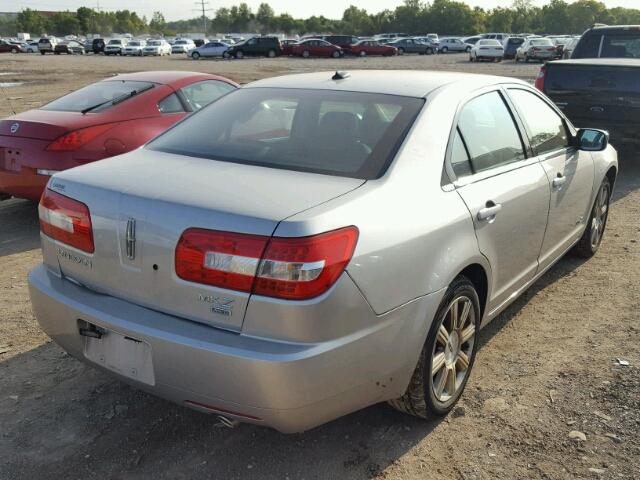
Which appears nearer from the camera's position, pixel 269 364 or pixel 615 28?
pixel 269 364

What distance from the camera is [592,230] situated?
5246 mm

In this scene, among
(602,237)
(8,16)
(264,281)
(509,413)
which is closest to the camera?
(264,281)

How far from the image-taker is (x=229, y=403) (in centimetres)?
237

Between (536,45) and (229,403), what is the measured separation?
1734 inches

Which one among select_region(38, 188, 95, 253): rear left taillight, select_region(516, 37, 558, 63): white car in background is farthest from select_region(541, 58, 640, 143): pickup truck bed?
select_region(516, 37, 558, 63): white car in background

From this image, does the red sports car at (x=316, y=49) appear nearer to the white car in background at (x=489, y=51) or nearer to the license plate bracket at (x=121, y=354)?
the white car in background at (x=489, y=51)

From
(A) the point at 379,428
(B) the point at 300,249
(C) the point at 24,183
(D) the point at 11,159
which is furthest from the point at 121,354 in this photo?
(D) the point at 11,159

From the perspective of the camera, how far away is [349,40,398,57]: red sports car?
52.9 meters

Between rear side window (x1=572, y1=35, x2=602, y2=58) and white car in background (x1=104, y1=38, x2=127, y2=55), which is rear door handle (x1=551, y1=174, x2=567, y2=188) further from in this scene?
white car in background (x1=104, y1=38, x2=127, y2=55)

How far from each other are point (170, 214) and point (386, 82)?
1611 mm

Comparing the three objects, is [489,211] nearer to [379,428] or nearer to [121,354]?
[379,428]

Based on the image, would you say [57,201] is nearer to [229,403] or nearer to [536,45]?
[229,403]

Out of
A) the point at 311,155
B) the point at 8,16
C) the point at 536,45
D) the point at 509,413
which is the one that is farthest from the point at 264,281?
the point at 8,16

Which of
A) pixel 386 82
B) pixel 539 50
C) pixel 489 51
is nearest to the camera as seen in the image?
pixel 386 82
